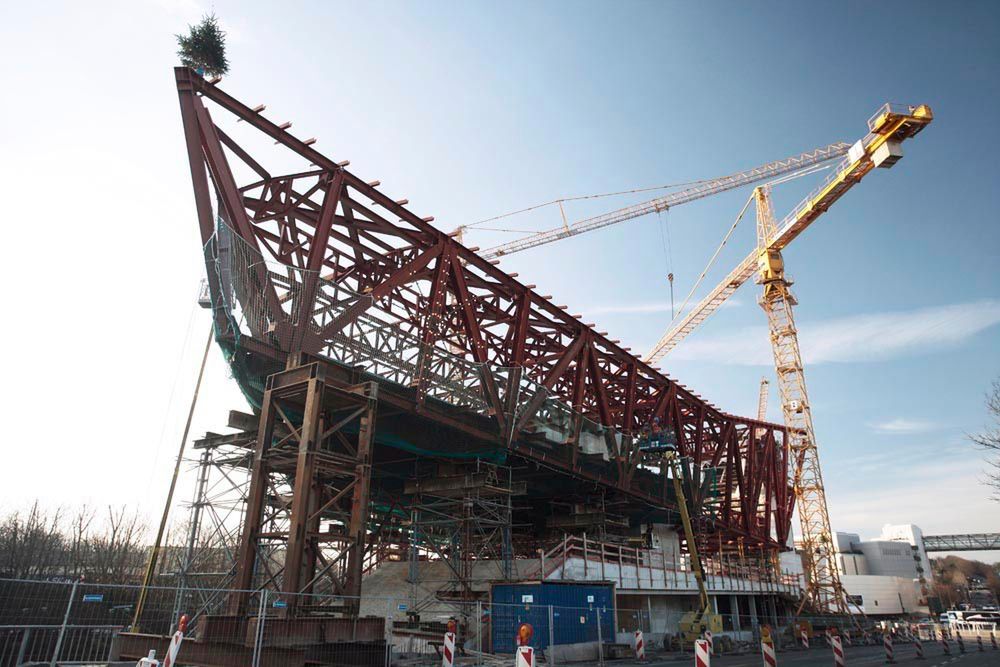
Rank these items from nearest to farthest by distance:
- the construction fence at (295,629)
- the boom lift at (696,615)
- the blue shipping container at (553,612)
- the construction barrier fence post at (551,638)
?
1. the construction fence at (295,629)
2. the construction barrier fence post at (551,638)
3. the blue shipping container at (553,612)
4. the boom lift at (696,615)

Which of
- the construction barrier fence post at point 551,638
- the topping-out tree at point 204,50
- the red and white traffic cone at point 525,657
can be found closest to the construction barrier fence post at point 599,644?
the construction barrier fence post at point 551,638

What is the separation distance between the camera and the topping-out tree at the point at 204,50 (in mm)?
20422

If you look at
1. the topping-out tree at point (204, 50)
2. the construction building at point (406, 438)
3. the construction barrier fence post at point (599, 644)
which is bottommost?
the construction barrier fence post at point (599, 644)

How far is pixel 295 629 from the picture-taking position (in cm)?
1425

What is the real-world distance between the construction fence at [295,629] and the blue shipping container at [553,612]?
0.05 m

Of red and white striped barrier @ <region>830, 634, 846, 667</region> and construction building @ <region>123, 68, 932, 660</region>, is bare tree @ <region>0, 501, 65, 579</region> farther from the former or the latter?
red and white striped barrier @ <region>830, 634, 846, 667</region>

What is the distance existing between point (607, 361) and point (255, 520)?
25334 millimetres

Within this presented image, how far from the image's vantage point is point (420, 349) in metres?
22.8

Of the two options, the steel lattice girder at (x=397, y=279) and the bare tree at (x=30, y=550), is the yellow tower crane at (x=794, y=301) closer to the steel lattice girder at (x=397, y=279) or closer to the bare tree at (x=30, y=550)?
the steel lattice girder at (x=397, y=279)

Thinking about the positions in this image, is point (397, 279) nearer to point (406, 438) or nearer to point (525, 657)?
point (406, 438)

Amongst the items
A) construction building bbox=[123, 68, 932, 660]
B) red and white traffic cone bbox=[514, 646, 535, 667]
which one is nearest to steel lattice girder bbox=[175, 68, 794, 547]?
construction building bbox=[123, 68, 932, 660]

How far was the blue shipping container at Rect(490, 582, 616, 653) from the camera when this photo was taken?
22172mm

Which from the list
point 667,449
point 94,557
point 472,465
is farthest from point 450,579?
point 94,557

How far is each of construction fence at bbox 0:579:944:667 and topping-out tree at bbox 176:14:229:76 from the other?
50.9 ft
